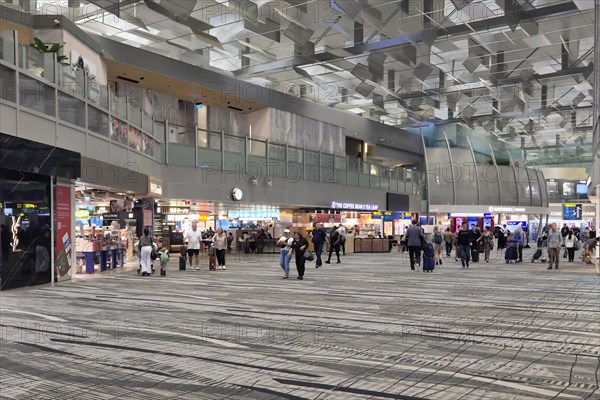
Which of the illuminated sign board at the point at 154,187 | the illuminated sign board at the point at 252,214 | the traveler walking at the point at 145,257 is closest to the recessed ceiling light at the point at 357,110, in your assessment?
the illuminated sign board at the point at 252,214

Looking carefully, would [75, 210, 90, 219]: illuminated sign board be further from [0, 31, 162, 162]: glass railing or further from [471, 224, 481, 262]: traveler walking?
[471, 224, 481, 262]: traveler walking

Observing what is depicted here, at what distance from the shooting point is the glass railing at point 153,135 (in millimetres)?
11320

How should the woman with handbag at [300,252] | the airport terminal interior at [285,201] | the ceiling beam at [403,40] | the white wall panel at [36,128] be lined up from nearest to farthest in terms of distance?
the airport terminal interior at [285,201]
the white wall panel at [36,128]
the woman with handbag at [300,252]
the ceiling beam at [403,40]

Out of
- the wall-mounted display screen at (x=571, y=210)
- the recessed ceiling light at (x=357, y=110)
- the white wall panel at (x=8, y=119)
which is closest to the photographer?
the white wall panel at (x=8, y=119)

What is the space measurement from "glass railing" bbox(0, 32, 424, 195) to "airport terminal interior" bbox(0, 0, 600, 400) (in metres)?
0.09

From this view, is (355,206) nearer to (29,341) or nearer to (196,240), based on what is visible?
(196,240)

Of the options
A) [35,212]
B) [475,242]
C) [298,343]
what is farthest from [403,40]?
[298,343]

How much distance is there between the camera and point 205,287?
40.5 ft

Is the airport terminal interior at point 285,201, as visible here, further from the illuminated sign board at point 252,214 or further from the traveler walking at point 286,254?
the illuminated sign board at point 252,214

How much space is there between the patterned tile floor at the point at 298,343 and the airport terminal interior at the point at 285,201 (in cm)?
4

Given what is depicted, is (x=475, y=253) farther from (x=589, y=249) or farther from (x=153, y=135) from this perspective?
(x=153, y=135)

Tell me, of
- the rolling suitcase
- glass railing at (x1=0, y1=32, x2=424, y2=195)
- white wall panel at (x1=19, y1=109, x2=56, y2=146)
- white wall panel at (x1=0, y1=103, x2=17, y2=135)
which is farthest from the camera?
the rolling suitcase

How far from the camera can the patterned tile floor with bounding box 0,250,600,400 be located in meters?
4.66

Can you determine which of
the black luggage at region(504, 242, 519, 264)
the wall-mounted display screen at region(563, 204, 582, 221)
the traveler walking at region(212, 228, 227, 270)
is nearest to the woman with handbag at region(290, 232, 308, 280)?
the traveler walking at region(212, 228, 227, 270)
